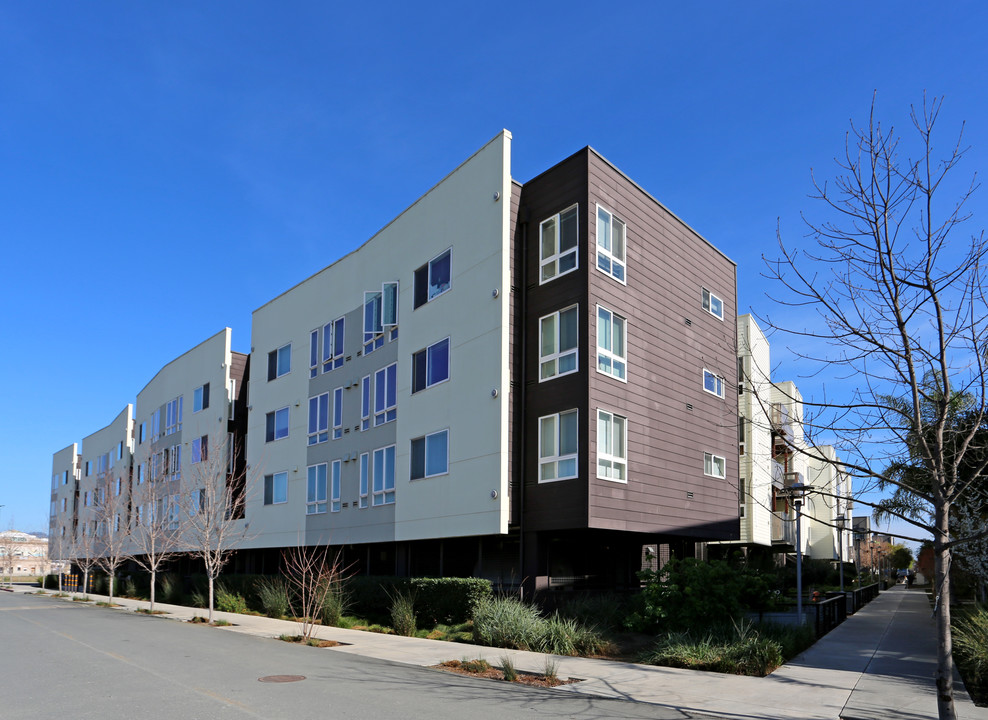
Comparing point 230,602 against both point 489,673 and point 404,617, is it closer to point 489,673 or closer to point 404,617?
point 404,617

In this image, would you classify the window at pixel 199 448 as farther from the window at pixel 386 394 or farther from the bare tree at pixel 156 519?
the window at pixel 386 394

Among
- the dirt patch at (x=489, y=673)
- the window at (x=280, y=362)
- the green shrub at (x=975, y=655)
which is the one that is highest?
the window at (x=280, y=362)

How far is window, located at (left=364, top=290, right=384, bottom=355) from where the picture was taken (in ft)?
95.9

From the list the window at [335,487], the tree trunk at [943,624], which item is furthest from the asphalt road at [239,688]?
the window at [335,487]

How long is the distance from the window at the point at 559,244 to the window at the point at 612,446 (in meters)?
4.11

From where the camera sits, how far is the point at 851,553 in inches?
3004

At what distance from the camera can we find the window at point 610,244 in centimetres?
2288

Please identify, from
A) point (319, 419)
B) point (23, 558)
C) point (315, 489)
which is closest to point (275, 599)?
point (315, 489)

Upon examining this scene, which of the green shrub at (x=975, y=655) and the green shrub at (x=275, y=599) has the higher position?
the green shrub at (x=975, y=655)

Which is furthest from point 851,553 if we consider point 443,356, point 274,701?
point 274,701

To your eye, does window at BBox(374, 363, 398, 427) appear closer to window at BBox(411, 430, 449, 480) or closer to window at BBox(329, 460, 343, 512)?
window at BBox(411, 430, 449, 480)

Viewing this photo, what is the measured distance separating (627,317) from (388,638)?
1069 centimetres

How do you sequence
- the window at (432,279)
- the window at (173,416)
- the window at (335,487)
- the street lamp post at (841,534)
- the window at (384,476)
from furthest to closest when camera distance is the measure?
the window at (173,416) → the window at (335,487) → the window at (384,476) → the window at (432,279) → the street lamp post at (841,534)

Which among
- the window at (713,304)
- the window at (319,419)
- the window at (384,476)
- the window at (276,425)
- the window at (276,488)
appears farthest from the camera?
the window at (276,425)
